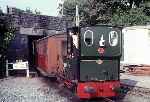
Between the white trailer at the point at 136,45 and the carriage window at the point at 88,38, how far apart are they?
41.6ft

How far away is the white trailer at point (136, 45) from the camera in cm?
2434

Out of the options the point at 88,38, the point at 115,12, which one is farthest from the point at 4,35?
the point at 115,12

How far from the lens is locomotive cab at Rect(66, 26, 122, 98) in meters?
12.2

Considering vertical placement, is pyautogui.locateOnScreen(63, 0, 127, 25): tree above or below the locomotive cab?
above

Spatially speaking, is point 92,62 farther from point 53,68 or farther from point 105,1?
point 105,1

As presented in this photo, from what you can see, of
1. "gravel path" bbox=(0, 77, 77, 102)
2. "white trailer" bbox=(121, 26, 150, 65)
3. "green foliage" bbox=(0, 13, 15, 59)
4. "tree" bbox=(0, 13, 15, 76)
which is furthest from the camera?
"green foliage" bbox=(0, 13, 15, 59)

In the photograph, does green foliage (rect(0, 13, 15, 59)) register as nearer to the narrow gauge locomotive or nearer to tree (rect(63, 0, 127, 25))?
the narrow gauge locomotive

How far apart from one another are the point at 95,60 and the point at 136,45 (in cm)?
1330

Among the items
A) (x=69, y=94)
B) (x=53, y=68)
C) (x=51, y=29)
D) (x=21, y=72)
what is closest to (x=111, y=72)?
(x=69, y=94)

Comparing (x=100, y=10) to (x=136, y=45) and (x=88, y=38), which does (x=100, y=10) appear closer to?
(x=136, y=45)

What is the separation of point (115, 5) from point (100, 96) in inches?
1068

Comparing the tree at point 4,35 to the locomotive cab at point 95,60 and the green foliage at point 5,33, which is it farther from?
the locomotive cab at point 95,60

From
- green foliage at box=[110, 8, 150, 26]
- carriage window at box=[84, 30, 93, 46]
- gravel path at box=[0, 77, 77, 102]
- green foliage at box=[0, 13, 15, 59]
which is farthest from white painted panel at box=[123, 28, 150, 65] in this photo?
carriage window at box=[84, 30, 93, 46]

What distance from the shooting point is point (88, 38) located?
12.3 meters
